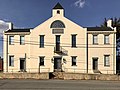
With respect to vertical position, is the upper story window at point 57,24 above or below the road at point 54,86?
above

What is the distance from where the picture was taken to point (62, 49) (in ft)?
128

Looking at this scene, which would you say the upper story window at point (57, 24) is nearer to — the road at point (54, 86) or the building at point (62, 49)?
the building at point (62, 49)

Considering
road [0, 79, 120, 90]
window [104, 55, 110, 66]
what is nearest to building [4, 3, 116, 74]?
window [104, 55, 110, 66]

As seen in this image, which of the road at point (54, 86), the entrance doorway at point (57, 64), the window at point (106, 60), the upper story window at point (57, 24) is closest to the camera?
the road at point (54, 86)

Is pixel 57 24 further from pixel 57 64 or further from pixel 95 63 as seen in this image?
pixel 95 63

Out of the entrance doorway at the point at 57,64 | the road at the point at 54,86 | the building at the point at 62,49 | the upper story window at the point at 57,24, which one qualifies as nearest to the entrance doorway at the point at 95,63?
the building at the point at 62,49

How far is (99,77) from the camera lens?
108 feet

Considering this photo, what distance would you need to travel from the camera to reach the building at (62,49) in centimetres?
3847

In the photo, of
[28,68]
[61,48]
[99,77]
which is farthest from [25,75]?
[99,77]

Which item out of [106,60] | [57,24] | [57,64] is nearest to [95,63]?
[106,60]

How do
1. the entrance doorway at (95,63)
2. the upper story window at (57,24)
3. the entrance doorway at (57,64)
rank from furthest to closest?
the upper story window at (57,24) → the entrance doorway at (57,64) → the entrance doorway at (95,63)

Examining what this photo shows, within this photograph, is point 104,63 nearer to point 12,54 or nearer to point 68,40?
point 68,40

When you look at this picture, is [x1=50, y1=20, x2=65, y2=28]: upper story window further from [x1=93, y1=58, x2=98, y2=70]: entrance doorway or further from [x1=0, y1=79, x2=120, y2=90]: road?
[x1=0, y1=79, x2=120, y2=90]: road

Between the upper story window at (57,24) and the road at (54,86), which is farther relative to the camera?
the upper story window at (57,24)
